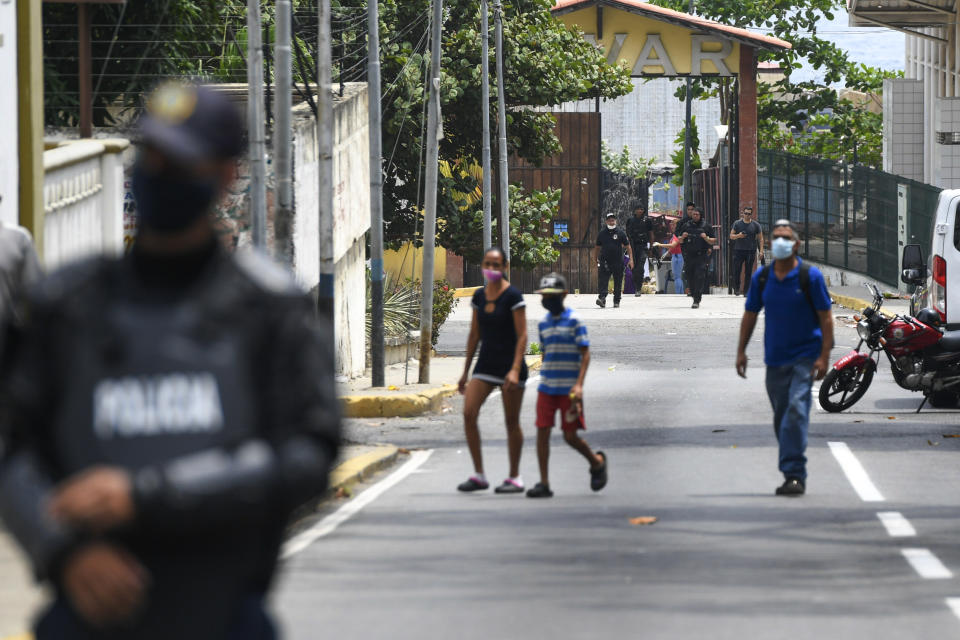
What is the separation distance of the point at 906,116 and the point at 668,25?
6.89 m

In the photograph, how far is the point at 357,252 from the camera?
2319 centimetres

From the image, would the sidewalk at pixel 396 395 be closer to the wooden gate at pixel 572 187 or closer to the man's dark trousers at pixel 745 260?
the man's dark trousers at pixel 745 260

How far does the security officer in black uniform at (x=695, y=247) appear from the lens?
3102 cm

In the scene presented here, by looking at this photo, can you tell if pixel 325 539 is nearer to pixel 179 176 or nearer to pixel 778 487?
pixel 778 487

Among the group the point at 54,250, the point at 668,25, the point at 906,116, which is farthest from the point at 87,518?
the point at 906,116

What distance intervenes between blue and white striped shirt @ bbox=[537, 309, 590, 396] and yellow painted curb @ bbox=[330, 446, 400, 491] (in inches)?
68.2

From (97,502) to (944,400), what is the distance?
51.4 ft

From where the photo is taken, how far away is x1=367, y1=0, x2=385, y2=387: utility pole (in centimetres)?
1869

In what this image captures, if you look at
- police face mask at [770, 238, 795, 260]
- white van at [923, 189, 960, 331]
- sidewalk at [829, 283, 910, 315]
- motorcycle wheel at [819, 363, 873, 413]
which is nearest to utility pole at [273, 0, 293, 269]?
police face mask at [770, 238, 795, 260]

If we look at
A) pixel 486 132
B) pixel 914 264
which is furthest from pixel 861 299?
pixel 914 264

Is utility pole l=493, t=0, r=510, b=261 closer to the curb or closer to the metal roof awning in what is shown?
the curb

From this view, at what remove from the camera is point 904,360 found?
16.9m

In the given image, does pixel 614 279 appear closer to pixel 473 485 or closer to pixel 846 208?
→ pixel 846 208

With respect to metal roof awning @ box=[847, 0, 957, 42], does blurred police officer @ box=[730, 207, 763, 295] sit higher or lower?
lower
